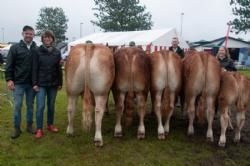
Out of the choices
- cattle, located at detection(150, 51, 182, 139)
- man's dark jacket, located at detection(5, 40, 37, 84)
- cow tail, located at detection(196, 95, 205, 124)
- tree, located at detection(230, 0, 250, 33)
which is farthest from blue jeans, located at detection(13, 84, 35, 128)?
tree, located at detection(230, 0, 250, 33)

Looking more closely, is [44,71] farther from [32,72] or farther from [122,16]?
[122,16]

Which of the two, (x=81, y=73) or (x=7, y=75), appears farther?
(x=7, y=75)

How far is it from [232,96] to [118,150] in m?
2.20

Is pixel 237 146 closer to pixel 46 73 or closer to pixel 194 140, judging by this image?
pixel 194 140

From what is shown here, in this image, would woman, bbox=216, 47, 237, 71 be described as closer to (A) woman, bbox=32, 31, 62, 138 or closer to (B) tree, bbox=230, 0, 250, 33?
(A) woman, bbox=32, 31, 62, 138

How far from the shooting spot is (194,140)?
6.05 meters

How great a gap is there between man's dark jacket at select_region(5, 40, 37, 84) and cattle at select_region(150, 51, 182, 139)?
88.5 inches

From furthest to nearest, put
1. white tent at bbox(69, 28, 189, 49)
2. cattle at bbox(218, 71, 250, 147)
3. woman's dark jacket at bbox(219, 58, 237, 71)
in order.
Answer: white tent at bbox(69, 28, 189, 49) → woman's dark jacket at bbox(219, 58, 237, 71) → cattle at bbox(218, 71, 250, 147)

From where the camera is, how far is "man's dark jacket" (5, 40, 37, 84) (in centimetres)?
572

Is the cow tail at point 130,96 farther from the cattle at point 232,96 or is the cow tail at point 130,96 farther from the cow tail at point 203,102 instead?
the cattle at point 232,96

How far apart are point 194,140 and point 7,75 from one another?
3635mm

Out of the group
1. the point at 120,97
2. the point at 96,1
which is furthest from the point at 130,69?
the point at 96,1

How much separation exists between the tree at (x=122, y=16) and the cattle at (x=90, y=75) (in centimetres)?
5108

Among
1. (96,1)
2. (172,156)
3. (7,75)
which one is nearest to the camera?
(172,156)
